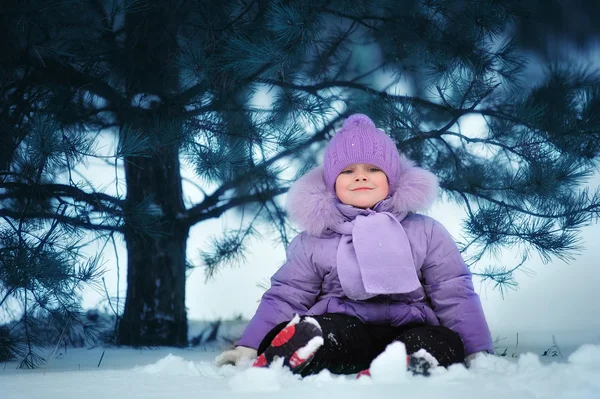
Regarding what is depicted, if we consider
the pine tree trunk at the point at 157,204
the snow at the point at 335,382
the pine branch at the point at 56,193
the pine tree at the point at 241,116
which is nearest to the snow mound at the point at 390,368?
the snow at the point at 335,382

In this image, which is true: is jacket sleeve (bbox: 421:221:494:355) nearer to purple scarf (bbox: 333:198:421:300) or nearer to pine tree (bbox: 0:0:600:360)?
purple scarf (bbox: 333:198:421:300)

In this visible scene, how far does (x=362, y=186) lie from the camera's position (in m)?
1.72

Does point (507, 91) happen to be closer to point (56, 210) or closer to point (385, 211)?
point (385, 211)

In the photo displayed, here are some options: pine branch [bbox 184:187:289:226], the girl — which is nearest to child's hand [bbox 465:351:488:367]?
the girl

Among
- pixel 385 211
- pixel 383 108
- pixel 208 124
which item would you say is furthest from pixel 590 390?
pixel 208 124

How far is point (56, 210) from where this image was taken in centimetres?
197

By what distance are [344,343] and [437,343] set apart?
192mm

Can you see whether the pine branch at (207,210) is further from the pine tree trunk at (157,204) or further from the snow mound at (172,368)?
the snow mound at (172,368)

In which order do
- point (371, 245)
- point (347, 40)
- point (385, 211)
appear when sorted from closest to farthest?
1. point (371, 245)
2. point (385, 211)
3. point (347, 40)

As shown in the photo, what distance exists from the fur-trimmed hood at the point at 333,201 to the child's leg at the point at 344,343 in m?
0.27

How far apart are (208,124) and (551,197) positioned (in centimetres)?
106

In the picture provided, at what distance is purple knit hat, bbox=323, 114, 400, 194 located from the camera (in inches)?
68.0

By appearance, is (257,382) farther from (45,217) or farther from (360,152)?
(45,217)

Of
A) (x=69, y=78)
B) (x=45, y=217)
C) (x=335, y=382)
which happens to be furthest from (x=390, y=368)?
(x=69, y=78)
